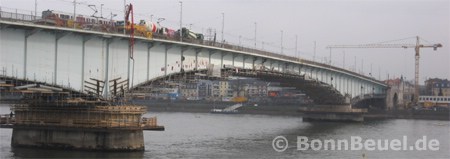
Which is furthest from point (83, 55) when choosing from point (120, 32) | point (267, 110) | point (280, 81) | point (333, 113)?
point (267, 110)

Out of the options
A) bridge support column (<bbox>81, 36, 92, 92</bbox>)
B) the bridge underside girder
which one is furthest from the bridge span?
the bridge underside girder

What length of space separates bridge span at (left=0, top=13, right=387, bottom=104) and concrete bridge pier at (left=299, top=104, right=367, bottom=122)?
186ft

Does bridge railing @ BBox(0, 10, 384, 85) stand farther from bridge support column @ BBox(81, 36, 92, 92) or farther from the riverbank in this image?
the riverbank

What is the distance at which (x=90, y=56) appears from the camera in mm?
54000

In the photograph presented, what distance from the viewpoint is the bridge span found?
47.2 metres

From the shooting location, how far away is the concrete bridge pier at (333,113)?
13086cm

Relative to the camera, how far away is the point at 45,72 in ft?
162

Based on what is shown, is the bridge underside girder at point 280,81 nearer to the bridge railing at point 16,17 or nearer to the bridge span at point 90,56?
the bridge span at point 90,56

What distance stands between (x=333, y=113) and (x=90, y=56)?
85.7 meters

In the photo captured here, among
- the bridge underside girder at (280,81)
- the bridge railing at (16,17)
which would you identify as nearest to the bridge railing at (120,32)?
the bridge railing at (16,17)

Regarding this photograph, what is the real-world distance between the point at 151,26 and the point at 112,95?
11366 mm

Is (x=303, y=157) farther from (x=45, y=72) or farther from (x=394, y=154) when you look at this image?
(x=45, y=72)

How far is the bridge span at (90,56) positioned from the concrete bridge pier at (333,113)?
56753mm

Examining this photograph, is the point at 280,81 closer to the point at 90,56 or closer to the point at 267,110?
the point at 90,56
